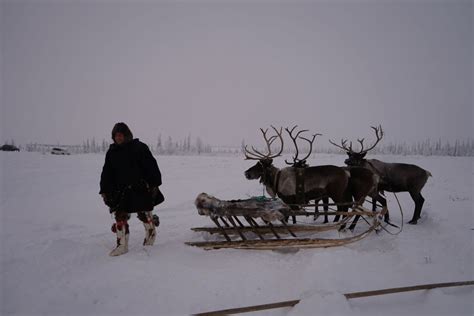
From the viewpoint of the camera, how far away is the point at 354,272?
3.44 metres

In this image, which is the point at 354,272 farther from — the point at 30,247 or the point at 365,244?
the point at 30,247

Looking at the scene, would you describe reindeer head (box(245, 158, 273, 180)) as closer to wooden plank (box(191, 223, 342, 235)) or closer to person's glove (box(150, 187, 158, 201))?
wooden plank (box(191, 223, 342, 235))

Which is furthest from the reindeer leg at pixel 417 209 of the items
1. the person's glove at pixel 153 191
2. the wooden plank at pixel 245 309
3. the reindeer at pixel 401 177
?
the person's glove at pixel 153 191

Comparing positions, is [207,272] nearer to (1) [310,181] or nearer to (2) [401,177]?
(1) [310,181]

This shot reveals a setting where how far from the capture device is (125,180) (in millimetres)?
4145

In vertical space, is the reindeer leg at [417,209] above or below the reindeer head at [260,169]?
below

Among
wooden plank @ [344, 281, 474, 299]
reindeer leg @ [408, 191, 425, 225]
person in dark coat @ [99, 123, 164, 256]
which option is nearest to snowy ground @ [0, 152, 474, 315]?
wooden plank @ [344, 281, 474, 299]

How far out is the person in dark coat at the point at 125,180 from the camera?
412 centimetres

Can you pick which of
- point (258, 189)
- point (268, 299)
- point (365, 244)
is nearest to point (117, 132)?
point (268, 299)

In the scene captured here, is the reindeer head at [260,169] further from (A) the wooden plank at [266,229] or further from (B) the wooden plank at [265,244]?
(B) the wooden plank at [265,244]

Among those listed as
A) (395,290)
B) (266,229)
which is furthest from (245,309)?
(266,229)

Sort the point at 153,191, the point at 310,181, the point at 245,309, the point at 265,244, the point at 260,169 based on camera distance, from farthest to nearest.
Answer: the point at 260,169 → the point at 310,181 → the point at 153,191 → the point at 265,244 → the point at 245,309

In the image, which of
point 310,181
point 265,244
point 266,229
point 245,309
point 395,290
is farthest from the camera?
point 310,181

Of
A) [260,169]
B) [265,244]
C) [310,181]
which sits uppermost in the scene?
[260,169]
